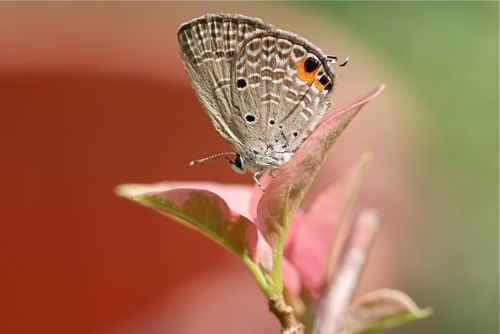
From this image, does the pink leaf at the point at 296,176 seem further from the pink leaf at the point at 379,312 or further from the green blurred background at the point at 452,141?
the green blurred background at the point at 452,141

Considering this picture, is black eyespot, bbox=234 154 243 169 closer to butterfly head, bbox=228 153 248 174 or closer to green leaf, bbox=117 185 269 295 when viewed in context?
butterfly head, bbox=228 153 248 174

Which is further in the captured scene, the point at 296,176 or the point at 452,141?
the point at 452,141

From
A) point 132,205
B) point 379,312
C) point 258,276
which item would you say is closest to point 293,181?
point 258,276

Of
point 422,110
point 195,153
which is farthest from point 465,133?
point 195,153

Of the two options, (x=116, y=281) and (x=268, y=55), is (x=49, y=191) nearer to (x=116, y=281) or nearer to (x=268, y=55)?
(x=116, y=281)

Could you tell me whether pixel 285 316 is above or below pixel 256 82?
below

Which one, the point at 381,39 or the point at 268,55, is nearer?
the point at 268,55

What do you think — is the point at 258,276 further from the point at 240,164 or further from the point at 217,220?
the point at 240,164
